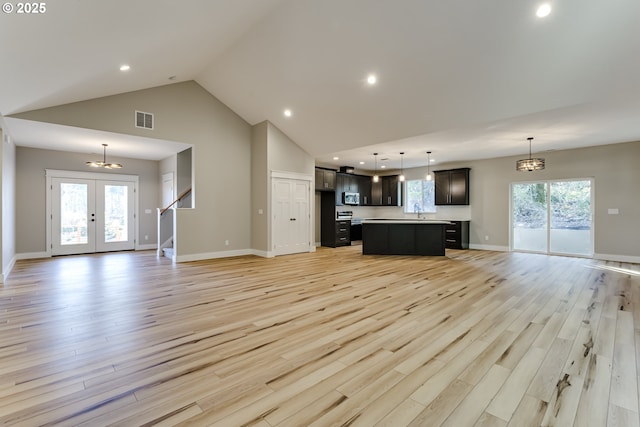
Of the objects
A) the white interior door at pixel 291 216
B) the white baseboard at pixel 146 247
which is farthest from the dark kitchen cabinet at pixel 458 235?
the white baseboard at pixel 146 247

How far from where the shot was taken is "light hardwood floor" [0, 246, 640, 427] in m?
1.71

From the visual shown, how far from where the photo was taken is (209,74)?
6434mm

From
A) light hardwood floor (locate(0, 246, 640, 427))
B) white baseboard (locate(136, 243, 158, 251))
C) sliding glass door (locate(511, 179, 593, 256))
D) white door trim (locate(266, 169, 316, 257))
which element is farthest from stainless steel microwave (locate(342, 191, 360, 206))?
white baseboard (locate(136, 243, 158, 251))

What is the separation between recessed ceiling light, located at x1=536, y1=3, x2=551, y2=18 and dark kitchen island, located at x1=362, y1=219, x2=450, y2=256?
468 centimetres

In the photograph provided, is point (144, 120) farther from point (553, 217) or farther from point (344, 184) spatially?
point (553, 217)

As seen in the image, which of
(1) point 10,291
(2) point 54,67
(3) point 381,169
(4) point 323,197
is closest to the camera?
(2) point 54,67

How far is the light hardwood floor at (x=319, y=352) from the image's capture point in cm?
171

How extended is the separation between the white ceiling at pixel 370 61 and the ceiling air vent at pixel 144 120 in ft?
1.84

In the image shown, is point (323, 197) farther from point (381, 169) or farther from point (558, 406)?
A: point (558, 406)

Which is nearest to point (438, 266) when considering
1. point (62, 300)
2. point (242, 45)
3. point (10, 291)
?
point (242, 45)

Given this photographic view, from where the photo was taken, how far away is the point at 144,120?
6.16 meters

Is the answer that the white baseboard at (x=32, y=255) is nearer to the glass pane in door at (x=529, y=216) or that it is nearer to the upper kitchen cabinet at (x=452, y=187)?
the upper kitchen cabinet at (x=452, y=187)

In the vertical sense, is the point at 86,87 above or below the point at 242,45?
below

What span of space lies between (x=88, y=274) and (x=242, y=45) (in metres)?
5.01
